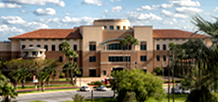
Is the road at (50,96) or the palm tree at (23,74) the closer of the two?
the road at (50,96)

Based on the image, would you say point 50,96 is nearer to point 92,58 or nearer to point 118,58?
point 92,58

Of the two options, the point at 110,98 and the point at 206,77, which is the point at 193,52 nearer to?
the point at 206,77

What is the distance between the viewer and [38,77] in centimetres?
5712

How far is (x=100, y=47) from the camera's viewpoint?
8000 centimetres

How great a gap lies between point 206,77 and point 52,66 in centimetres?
5202

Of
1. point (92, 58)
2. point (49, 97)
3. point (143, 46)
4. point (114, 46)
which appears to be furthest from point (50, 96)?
point (143, 46)

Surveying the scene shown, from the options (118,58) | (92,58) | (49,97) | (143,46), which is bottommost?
(49,97)

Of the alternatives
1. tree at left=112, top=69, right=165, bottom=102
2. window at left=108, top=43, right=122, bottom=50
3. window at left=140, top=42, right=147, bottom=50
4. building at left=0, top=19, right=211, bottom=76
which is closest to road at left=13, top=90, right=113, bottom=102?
tree at left=112, top=69, right=165, bottom=102

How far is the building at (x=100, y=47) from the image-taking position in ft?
A: 260

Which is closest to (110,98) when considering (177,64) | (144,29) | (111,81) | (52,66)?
(111,81)

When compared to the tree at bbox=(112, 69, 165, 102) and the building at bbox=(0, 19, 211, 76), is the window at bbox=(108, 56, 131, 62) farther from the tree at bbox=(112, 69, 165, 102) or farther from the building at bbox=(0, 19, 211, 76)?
the tree at bbox=(112, 69, 165, 102)

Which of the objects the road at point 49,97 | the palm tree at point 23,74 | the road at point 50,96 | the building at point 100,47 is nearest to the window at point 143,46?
the building at point 100,47

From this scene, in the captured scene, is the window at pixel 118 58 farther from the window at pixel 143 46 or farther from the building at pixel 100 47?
the window at pixel 143 46

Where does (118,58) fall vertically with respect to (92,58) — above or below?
below
